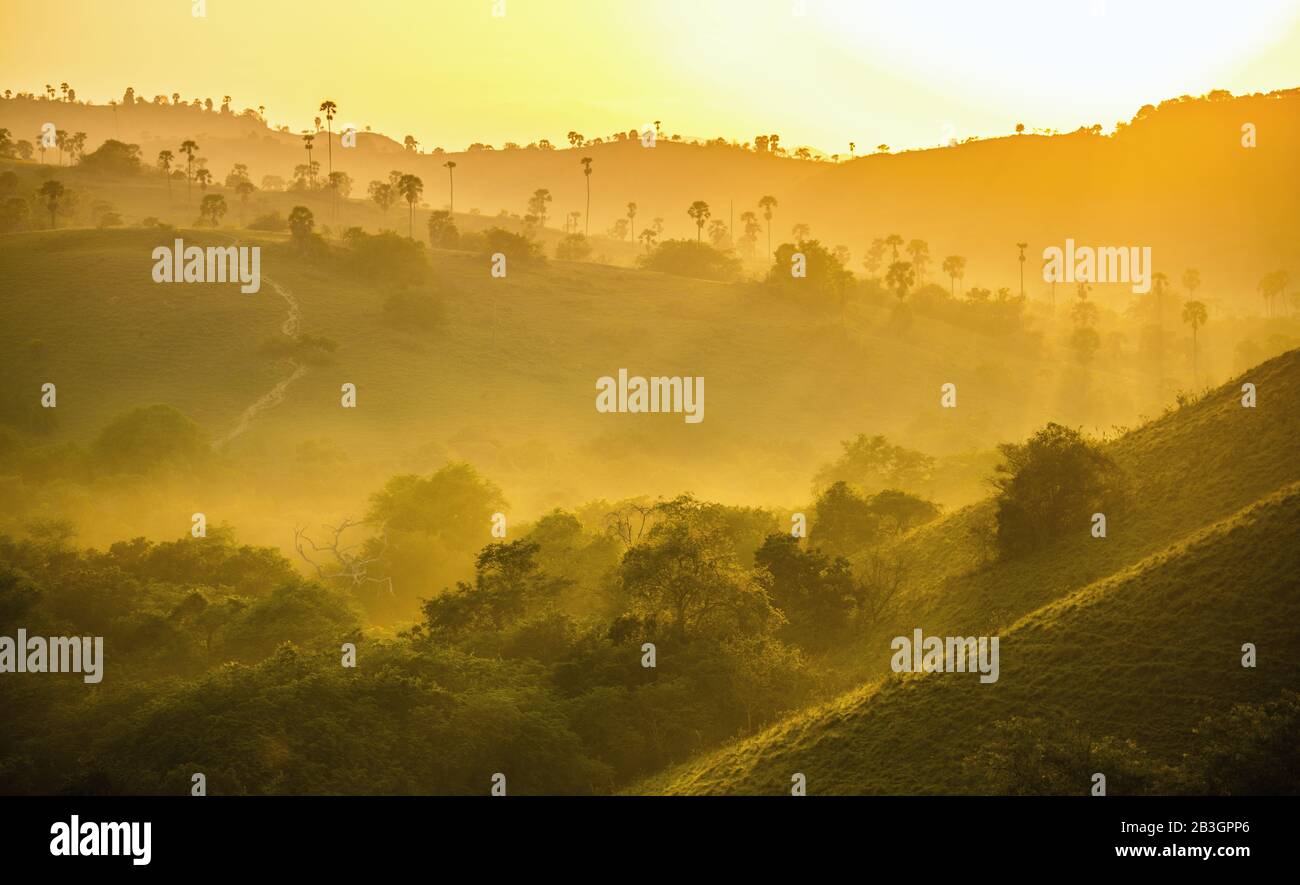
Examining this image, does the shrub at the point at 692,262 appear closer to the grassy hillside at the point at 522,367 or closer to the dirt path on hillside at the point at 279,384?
the grassy hillside at the point at 522,367

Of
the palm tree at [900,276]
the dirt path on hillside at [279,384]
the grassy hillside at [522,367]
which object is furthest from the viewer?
the palm tree at [900,276]

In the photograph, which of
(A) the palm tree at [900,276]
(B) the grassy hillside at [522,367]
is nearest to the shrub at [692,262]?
(B) the grassy hillside at [522,367]

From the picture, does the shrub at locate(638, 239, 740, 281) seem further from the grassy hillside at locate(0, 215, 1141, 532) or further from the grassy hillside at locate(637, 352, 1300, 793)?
the grassy hillside at locate(637, 352, 1300, 793)

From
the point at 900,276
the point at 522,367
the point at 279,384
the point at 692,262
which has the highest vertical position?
the point at 692,262

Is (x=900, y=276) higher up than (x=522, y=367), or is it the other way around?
(x=900, y=276)

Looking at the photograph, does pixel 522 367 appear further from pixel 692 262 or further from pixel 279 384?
pixel 692 262

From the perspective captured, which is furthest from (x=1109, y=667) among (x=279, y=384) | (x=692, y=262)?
(x=692, y=262)
